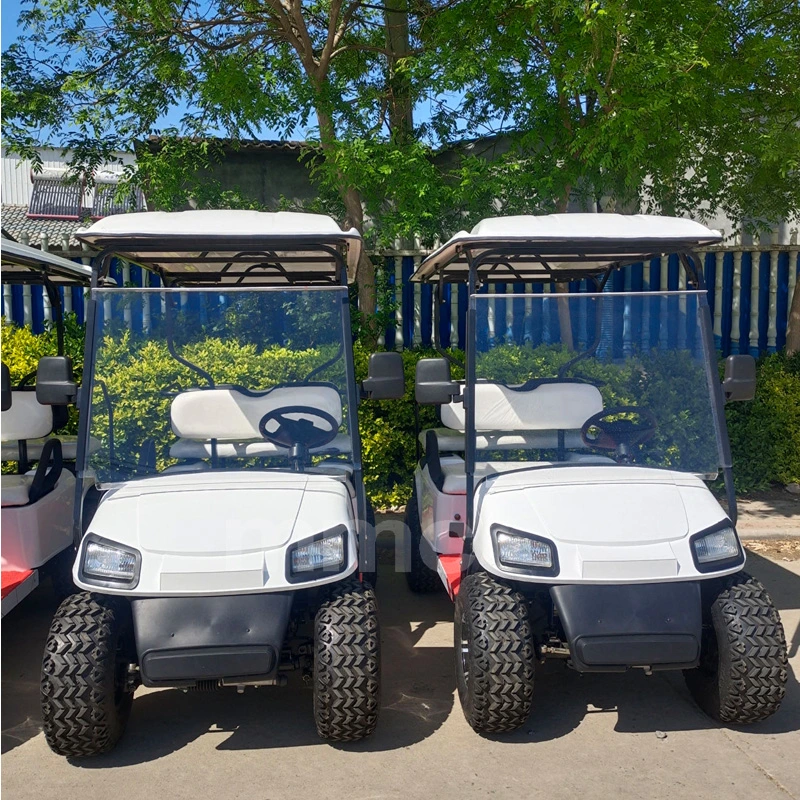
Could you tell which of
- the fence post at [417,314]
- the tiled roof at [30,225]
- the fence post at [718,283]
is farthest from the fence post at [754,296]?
the tiled roof at [30,225]

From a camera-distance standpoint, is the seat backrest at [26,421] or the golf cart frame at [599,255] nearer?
the golf cart frame at [599,255]

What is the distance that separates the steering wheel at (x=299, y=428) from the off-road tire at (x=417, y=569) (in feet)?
4.08

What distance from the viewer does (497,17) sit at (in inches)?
238

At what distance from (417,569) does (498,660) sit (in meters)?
1.88

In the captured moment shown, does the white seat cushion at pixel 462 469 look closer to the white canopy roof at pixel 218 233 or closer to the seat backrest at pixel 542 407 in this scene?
the seat backrest at pixel 542 407

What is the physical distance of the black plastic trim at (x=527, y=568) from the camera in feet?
10.7

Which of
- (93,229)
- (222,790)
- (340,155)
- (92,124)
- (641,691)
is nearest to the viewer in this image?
(222,790)

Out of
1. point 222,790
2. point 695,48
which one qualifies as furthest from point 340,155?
point 222,790

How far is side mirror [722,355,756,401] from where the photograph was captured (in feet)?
11.8

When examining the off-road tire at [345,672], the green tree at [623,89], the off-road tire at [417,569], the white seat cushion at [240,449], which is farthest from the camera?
the green tree at [623,89]

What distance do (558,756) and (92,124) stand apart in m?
5.91

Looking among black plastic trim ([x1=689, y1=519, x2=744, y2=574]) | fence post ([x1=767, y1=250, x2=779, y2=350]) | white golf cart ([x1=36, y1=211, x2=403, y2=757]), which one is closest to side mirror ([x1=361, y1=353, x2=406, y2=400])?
white golf cart ([x1=36, y1=211, x2=403, y2=757])

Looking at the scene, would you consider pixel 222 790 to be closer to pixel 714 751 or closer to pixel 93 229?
pixel 714 751

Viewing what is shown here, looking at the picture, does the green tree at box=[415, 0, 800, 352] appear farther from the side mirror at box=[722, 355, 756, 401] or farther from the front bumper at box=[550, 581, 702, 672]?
the front bumper at box=[550, 581, 702, 672]
